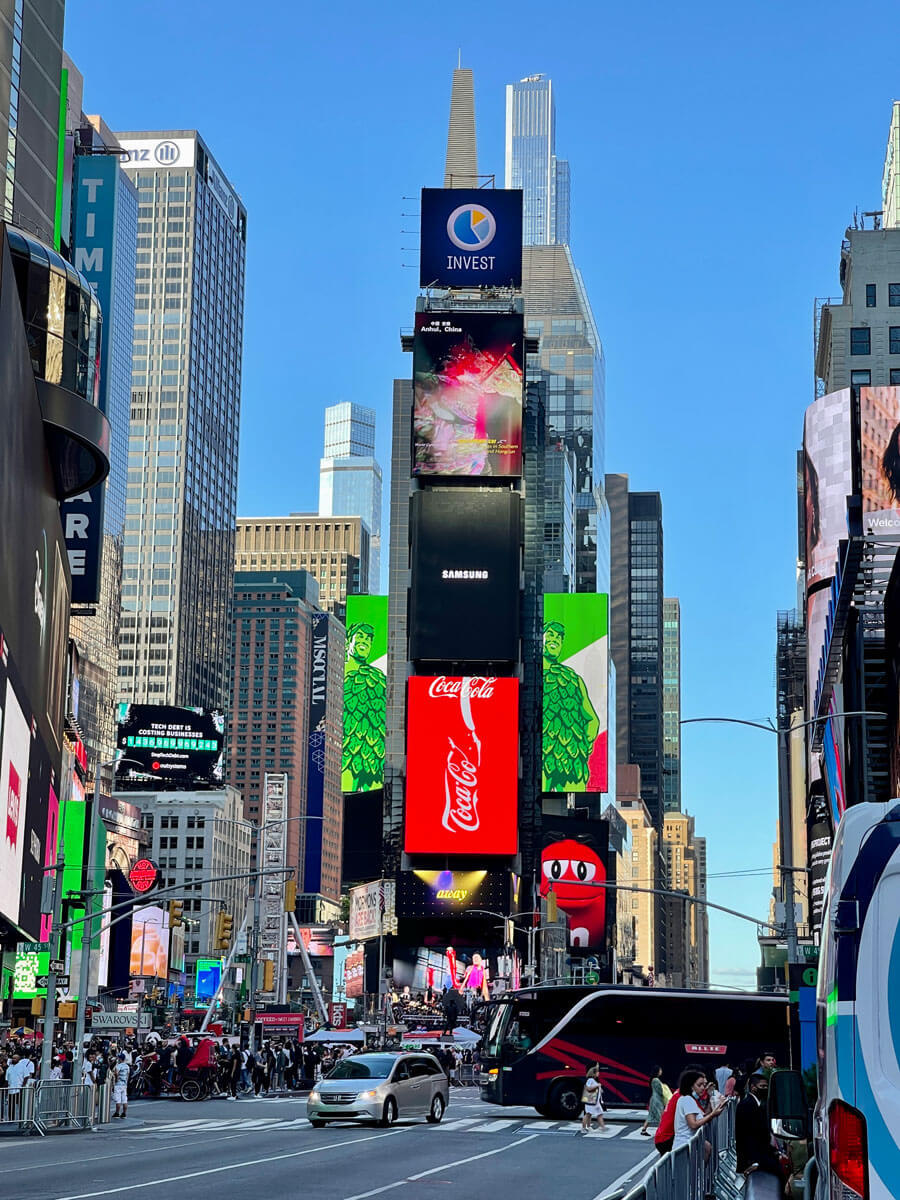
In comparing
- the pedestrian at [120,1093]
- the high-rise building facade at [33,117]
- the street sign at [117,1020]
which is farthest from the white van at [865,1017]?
the high-rise building facade at [33,117]

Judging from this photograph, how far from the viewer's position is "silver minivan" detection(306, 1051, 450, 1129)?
36750 millimetres

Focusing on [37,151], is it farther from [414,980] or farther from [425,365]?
[414,980]

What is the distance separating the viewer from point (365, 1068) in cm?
3750

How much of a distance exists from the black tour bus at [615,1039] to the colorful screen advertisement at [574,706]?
326 ft

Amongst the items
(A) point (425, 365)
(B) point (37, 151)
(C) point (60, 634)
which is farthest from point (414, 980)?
(C) point (60, 634)

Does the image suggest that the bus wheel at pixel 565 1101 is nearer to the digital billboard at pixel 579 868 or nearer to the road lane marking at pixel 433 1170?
the road lane marking at pixel 433 1170

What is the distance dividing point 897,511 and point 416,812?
6490 centimetres

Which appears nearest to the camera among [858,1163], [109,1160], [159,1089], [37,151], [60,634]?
[858,1163]

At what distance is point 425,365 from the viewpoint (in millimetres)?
137125

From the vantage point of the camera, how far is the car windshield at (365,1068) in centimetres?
3738

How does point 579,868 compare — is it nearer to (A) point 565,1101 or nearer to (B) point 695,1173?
(A) point 565,1101

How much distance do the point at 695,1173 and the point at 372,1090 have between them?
19608mm

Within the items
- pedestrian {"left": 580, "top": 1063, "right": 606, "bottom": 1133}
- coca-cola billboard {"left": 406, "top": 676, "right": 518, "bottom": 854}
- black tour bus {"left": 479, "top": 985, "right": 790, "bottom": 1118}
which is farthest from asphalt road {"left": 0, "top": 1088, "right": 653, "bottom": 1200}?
coca-cola billboard {"left": 406, "top": 676, "right": 518, "bottom": 854}

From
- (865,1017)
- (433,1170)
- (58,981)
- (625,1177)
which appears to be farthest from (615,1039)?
(58,981)
